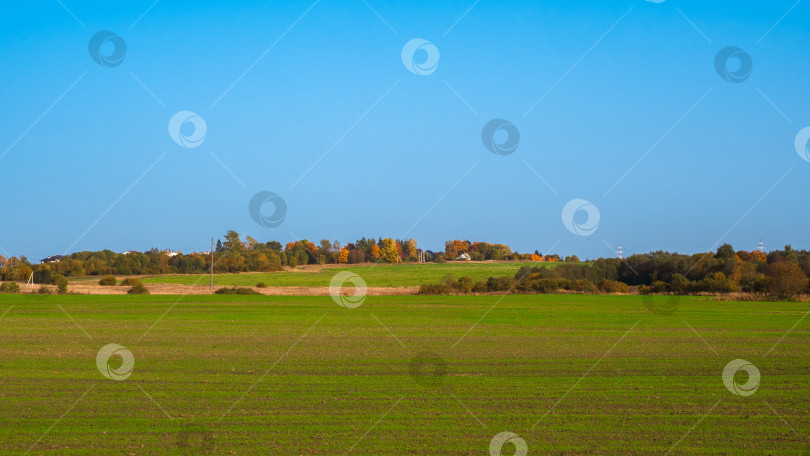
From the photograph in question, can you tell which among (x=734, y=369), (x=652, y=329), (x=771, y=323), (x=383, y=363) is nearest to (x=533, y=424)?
(x=383, y=363)

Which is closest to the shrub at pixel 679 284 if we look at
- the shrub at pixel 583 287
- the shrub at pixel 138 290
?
the shrub at pixel 583 287

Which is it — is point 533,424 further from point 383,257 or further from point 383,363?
point 383,257

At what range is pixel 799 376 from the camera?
16109 millimetres

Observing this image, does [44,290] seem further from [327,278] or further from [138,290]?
[327,278]

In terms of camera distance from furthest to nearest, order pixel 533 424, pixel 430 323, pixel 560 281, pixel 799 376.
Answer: pixel 560 281, pixel 430 323, pixel 799 376, pixel 533 424

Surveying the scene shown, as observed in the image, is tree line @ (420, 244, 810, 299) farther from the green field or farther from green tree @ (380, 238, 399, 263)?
green tree @ (380, 238, 399, 263)

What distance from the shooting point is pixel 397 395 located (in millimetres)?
13398

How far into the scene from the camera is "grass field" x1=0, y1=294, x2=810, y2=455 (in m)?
9.74

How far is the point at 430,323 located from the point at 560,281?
51209 mm

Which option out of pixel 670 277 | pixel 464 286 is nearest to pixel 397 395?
pixel 464 286

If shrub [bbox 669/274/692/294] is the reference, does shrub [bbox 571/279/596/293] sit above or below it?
above

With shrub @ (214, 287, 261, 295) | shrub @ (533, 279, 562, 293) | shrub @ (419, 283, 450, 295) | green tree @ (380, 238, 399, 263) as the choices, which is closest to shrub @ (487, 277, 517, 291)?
shrub @ (533, 279, 562, 293)

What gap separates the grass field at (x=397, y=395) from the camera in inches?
384

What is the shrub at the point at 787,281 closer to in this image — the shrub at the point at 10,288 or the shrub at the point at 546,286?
the shrub at the point at 546,286
